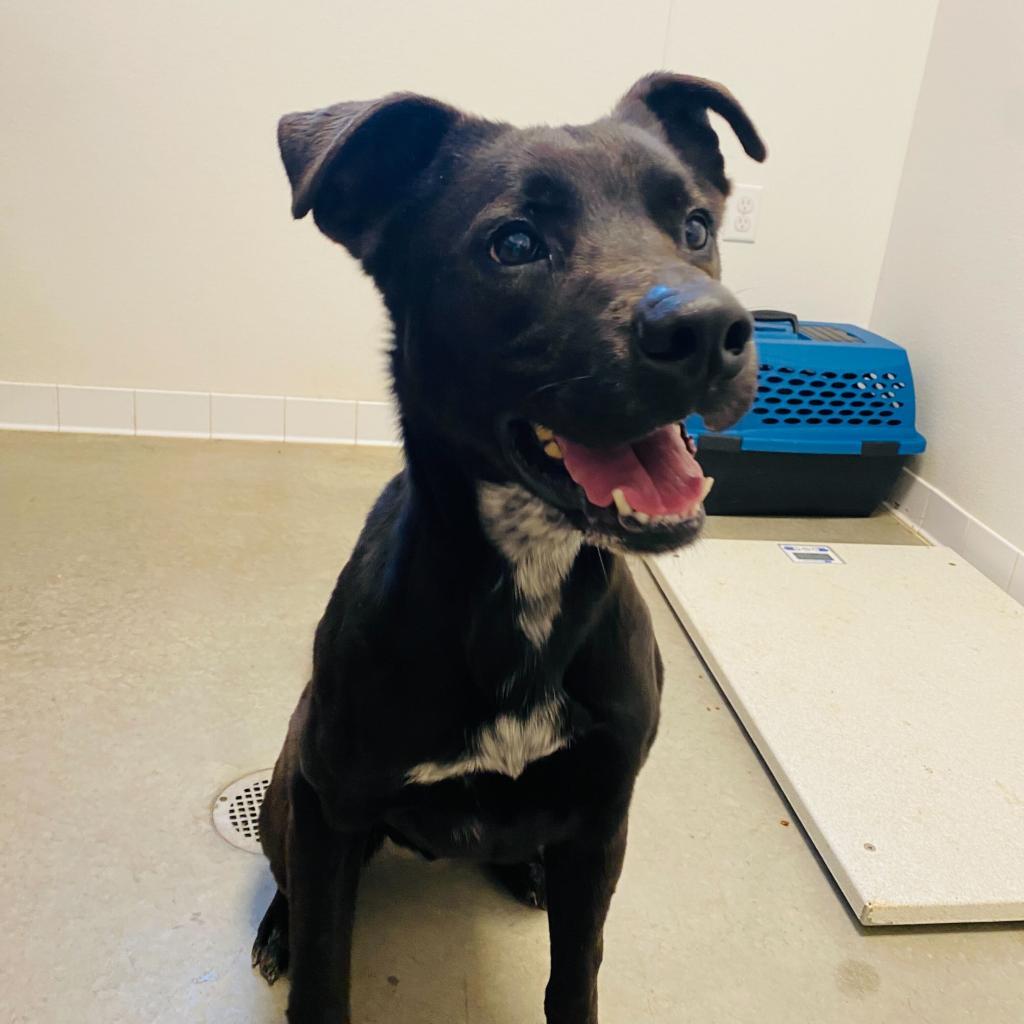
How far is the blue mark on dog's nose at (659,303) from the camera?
70 cm

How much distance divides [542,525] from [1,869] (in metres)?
0.92

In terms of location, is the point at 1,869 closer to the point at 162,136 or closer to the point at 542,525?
the point at 542,525

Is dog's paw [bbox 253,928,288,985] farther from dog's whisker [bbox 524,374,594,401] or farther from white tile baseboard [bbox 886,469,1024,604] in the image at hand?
white tile baseboard [bbox 886,469,1024,604]

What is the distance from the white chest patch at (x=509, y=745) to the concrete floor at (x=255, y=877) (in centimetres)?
40

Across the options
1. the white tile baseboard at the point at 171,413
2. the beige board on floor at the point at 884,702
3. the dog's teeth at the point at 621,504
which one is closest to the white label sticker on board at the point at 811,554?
the beige board on floor at the point at 884,702

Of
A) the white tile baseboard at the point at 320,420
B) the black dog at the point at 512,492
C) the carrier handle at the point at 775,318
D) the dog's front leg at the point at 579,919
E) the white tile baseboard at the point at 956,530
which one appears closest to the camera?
the black dog at the point at 512,492

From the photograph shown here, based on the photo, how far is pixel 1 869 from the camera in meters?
1.27

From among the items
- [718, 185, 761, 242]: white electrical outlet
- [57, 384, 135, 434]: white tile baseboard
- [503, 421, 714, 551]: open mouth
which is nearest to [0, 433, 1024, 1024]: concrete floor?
[503, 421, 714, 551]: open mouth

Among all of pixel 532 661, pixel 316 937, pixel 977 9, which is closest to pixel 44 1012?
pixel 316 937

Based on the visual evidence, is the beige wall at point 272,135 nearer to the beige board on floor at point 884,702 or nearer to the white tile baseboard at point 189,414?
the white tile baseboard at point 189,414

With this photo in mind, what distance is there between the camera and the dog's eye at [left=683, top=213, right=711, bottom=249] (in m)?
0.93

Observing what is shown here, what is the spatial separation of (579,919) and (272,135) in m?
2.26

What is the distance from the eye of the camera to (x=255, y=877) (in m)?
1.31

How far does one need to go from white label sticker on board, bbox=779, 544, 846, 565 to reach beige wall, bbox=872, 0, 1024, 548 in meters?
0.40
